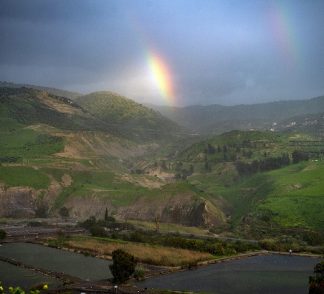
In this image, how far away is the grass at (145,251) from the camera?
101438 mm

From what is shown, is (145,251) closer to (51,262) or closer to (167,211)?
(51,262)

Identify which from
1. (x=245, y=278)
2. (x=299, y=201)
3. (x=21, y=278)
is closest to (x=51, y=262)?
(x=21, y=278)

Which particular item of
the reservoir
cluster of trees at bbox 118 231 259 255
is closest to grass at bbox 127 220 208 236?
cluster of trees at bbox 118 231 259 255

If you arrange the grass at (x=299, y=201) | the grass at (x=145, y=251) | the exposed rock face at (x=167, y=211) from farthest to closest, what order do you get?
the exposed rock face at (x=167, y=211), the grass at (x=299, y=201), the grass at (x=145, y=251)

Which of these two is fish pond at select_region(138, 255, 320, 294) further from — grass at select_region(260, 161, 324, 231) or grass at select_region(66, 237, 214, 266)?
grass at select_region(260, 161, 324, 231)

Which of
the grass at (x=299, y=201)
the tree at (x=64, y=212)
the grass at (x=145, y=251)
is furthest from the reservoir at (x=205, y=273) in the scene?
the tree at (x=64, y=212)

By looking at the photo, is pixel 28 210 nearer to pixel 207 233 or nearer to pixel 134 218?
pixel 134 218

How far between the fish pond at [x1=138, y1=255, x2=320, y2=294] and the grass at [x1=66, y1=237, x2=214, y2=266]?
6.30 metres

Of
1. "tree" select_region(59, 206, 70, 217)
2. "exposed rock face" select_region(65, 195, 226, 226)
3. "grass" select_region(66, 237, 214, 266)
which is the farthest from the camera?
"tree" select_region(59, 206, 70, 217)

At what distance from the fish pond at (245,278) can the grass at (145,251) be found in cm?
630

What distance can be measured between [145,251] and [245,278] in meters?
31.0

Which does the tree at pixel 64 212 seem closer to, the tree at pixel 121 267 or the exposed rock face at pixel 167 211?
the exposed rock face at pixel 167 211

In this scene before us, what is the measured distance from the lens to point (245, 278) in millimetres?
85562

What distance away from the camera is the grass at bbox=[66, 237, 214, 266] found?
333 feet
